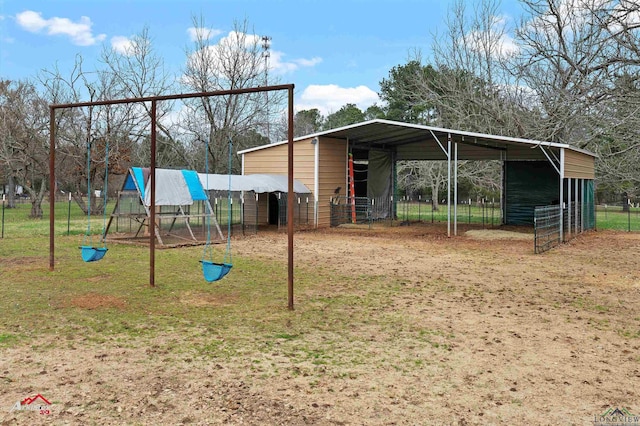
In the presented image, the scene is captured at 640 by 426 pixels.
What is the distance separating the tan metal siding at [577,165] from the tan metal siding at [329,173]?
803cm

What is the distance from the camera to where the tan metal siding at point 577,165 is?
14.9 m

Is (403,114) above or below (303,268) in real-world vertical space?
above

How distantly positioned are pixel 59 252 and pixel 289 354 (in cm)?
880

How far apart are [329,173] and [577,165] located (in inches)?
323

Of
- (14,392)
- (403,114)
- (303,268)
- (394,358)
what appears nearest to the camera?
(14,392)

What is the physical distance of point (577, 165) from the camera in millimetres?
16000

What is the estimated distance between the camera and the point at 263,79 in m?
27.3

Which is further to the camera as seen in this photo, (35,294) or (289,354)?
(35,294)

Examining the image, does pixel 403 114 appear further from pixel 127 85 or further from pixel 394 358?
pixel 394 358

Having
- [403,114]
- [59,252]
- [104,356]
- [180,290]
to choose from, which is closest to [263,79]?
[403,114]

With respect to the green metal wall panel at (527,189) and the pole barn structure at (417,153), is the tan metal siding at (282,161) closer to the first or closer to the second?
the pole barn structure at (417,153)

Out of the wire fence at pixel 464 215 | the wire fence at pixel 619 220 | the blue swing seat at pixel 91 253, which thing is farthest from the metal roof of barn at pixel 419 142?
the blue swing seat at pixel 91 253

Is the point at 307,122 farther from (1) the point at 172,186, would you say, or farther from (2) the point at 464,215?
(1) the point at 172,186

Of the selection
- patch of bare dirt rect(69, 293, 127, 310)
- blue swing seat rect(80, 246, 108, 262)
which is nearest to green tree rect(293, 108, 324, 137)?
blue swing seat rect(80, 246, 108, 262)
